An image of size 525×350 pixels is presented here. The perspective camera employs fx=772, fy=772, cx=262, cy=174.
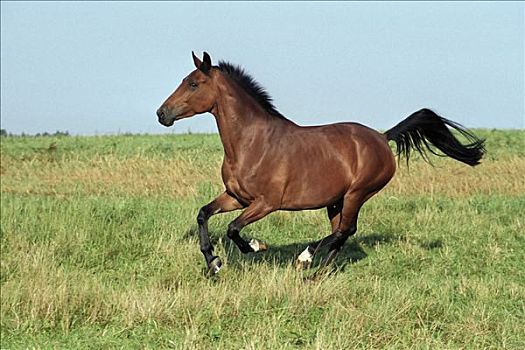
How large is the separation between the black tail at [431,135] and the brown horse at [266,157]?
100cm

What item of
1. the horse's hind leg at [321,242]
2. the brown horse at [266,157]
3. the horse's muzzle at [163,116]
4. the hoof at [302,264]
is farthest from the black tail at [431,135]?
the horse's muzzle at [163,116]

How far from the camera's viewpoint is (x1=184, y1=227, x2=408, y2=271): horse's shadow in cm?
942

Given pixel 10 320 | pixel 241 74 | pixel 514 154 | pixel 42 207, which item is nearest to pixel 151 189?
pixel 42 207

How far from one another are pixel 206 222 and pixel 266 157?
893 mm

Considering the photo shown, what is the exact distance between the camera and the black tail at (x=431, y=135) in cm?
955

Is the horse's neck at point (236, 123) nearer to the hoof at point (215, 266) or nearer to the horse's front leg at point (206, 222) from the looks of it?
the horse's front leg at point (206, 222)

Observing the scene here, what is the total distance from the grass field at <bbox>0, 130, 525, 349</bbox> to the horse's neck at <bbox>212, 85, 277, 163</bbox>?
1.27 metres

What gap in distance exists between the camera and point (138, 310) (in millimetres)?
6570

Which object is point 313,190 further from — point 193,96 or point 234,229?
point 193,96

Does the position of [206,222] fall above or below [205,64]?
below

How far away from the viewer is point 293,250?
1014 centimetres

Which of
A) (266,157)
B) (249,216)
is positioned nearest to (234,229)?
(249,216)

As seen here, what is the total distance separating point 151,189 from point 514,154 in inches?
443

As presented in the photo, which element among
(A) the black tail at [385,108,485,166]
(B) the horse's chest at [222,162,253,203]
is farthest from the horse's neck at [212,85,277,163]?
(A) the black tail at [385,108,485,166]
